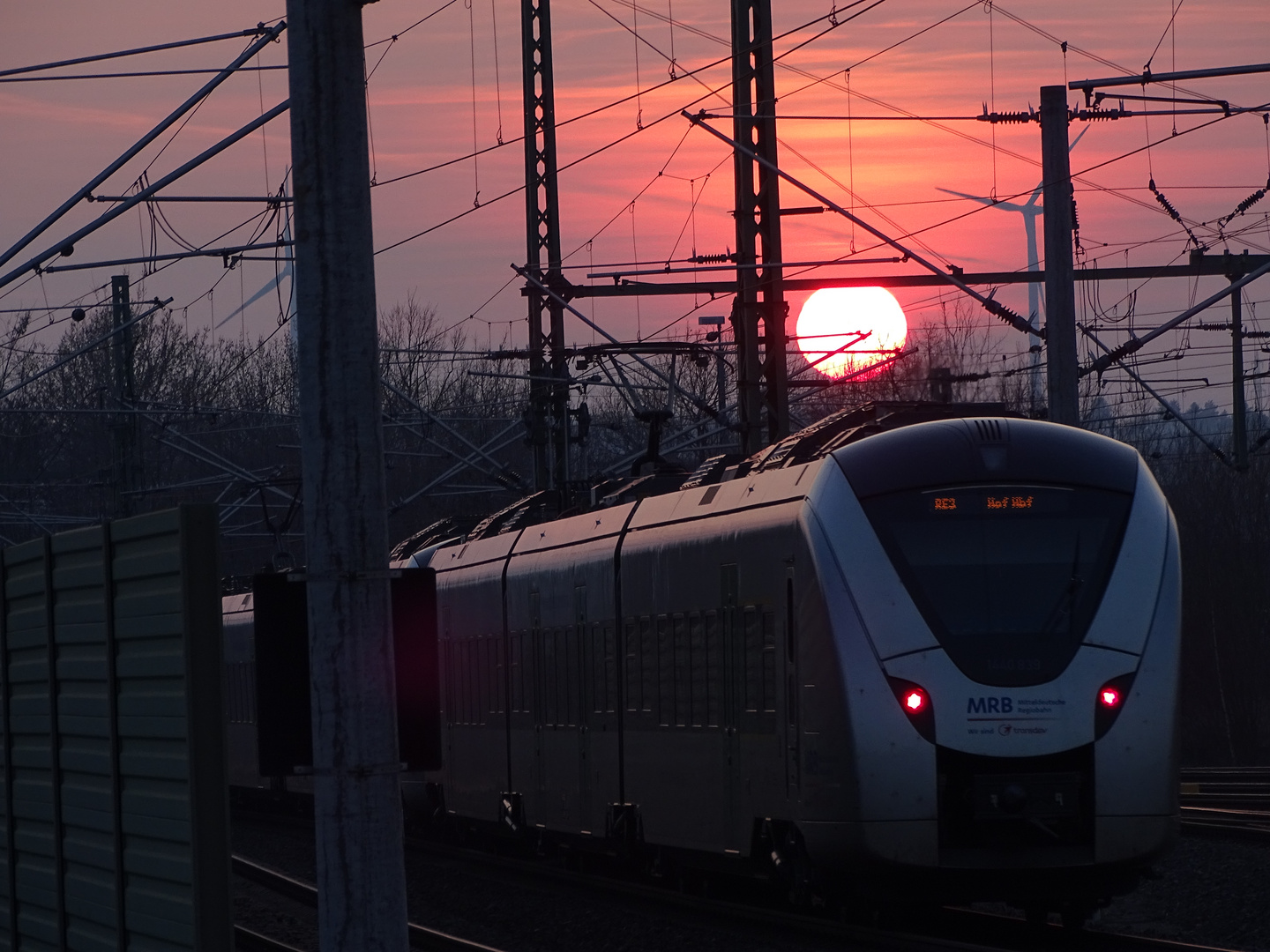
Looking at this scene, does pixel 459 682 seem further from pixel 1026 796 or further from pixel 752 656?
pixel 1026 796

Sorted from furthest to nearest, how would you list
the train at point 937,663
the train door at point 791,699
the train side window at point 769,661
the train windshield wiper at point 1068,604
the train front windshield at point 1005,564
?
the train side window at point 769,661, the train door at point 791,699, the train windshield wiper at point 1068,604, the train front windshield at point 1005,564, the train at point 937,663

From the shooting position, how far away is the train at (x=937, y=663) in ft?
39.1

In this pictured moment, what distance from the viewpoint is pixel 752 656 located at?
14.1 m

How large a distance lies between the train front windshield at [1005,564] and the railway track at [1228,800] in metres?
6.86

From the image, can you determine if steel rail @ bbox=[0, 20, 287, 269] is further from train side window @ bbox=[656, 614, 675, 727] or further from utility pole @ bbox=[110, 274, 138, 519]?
utility pole @ bbox=[110, 274, 138, 519]

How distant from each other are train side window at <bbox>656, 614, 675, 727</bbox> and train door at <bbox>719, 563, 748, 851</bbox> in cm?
127

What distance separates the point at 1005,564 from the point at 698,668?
350 cm

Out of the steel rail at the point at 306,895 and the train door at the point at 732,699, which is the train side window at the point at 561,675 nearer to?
the steel rail at the point at 306,895

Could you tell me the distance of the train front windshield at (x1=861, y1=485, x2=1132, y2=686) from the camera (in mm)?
12125

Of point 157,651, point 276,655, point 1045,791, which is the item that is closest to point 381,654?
point 276,655

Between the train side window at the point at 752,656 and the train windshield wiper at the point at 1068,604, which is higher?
the train windshield wiper at the point at 1068,604

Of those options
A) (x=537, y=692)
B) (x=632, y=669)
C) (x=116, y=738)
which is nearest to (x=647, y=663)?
(x=632, y=669)

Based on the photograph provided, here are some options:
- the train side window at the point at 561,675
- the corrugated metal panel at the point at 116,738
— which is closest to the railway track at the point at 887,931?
the train side window at the point at 561,675

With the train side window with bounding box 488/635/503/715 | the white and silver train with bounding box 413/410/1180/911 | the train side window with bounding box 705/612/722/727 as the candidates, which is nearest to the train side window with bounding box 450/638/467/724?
the train side window with bounding box 488/635/503/715
